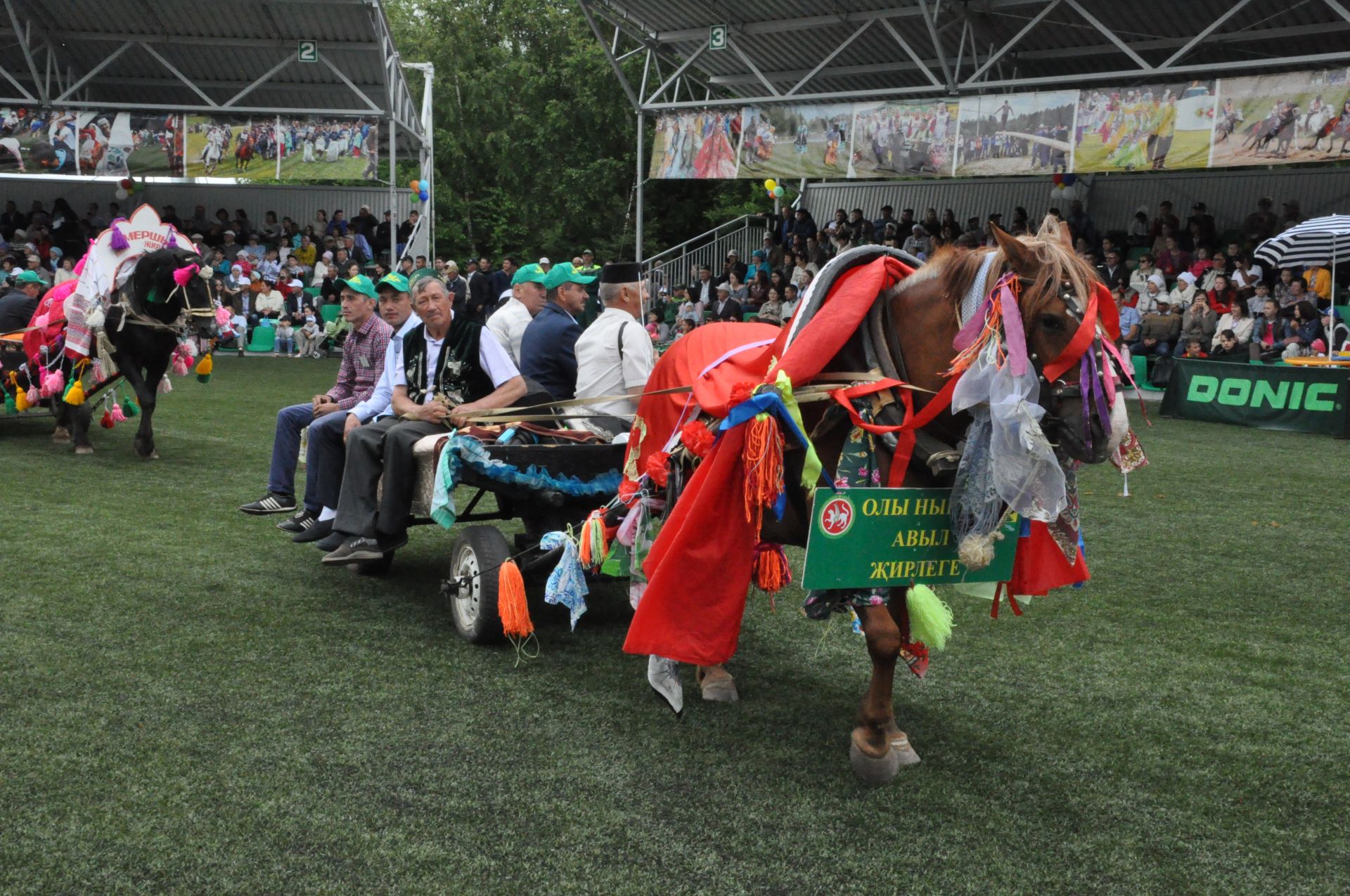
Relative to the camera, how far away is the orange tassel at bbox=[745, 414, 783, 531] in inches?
139

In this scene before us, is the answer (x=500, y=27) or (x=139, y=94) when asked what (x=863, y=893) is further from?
(x=500, y=27)

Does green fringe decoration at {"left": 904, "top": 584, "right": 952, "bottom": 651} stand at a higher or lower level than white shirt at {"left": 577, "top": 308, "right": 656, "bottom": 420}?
lower

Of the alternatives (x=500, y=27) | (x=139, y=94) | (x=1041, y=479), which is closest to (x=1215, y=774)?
(x=1041, y=479)

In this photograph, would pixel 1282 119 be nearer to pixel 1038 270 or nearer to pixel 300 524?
pixel 300 524

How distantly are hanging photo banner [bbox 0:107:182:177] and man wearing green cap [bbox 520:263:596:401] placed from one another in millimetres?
17932

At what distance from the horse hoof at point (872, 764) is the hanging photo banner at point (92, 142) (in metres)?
21.0

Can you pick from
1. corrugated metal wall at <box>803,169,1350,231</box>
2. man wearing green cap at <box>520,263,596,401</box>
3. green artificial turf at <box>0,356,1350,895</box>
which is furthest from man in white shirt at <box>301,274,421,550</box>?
corrugated metal wall at <box>803,169,1350,231</box>

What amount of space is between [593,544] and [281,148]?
755 inches

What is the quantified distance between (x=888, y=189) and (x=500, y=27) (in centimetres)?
2256

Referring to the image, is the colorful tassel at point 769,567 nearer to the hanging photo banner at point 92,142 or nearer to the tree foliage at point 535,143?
the hanging photo banner at point 92,142

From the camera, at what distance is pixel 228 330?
10.1m

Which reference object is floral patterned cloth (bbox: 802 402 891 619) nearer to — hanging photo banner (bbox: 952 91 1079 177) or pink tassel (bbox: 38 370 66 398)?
pink tassel (bbox: 38 370 66 398)

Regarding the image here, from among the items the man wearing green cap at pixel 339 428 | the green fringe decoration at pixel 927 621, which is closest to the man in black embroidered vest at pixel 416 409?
the man wearing green cap at pixel 339 428

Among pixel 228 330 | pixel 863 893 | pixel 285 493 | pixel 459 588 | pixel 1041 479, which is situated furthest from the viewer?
pixel 228 330
